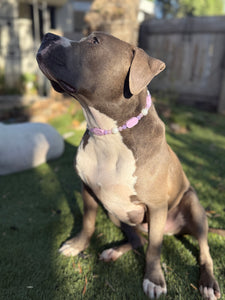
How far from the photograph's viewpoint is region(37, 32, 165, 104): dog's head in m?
1.70

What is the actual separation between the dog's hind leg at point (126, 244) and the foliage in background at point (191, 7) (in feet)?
83.2

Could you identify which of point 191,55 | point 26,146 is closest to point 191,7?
point 191,55

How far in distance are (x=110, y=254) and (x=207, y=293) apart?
0.88 meters

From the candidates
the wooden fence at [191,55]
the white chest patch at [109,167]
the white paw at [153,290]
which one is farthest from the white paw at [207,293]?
the wooden fence at [191,55]

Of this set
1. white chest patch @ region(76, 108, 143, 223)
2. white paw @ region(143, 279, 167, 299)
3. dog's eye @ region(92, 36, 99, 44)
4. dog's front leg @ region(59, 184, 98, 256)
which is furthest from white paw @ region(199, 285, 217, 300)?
dog's eye @ region(92, 36, 99, 44)

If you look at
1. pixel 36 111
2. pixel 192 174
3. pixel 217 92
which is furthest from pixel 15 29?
pixel 192 174

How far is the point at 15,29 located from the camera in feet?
35.8

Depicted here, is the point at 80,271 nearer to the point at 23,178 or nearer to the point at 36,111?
the point at 23,178

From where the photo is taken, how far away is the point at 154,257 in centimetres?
214

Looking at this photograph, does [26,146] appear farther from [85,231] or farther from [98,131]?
[98,131]

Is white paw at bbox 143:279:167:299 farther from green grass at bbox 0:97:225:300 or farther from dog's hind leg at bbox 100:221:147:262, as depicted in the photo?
dog's hind leg at bbox 100:221:147:262

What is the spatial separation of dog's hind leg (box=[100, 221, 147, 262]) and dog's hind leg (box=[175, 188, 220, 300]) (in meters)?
0.44

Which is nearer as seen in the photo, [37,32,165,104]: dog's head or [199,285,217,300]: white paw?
[37,32,165,104]: dog's head

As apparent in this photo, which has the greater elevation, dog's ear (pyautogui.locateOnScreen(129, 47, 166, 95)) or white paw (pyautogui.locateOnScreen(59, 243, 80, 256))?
dog's ear (pyautogui.locateOnScreen(129, 47, 166, 95))
